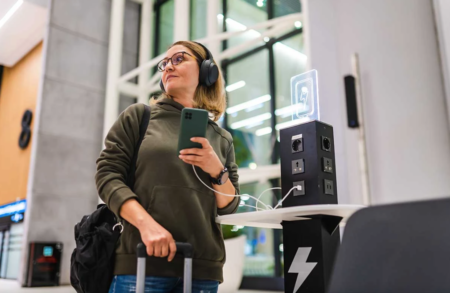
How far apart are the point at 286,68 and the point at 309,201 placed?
11.5ft

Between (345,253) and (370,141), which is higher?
(370,141)

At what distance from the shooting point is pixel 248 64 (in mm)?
5094

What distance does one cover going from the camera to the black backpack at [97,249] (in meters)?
1.01

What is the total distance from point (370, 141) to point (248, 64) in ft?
7.50

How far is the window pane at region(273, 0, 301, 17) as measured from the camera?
447 cm

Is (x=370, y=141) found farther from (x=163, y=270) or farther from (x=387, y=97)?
(x=163, y=270)


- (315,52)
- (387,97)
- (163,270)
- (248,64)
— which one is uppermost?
(248,64)

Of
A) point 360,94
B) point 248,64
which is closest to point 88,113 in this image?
point 248,64

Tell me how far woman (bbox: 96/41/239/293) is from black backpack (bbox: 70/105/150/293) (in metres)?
0.02

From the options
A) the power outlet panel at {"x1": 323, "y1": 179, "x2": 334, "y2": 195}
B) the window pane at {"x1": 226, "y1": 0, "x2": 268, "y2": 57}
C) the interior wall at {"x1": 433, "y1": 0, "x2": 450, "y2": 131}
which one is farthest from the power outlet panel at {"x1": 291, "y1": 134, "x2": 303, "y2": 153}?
the window pane at {"x1": 226, "y1": 0, "x2": 268, "y2": 57}

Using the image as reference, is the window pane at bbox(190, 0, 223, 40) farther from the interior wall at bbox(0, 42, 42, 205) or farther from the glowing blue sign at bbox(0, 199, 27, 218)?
the glowing blue sign at bbox(0, 199, 27, 218)

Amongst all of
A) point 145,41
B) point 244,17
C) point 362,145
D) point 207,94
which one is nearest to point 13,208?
point 145,41

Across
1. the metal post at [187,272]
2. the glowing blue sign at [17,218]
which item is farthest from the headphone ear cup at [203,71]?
the glowing blue sign at [17,218]

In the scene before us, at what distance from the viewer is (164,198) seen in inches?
41.0
